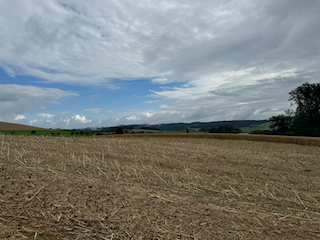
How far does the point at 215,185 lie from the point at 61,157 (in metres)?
4.77

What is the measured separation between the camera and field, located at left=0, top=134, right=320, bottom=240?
328 cm

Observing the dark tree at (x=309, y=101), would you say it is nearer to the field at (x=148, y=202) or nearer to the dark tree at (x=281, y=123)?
the dark tree at (x=281, y=123)

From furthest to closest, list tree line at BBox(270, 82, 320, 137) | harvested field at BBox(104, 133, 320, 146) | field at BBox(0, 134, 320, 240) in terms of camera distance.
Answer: tree line at BBox(270, 82, 320, 137), harvested field at BBox(104, 133, 320, 146), field at BBox(0, 134, 320, 240)

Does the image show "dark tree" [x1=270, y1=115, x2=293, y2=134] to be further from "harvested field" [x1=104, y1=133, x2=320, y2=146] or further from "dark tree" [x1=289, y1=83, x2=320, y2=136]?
"harvested field" [x1=104, y1=133, x2=320, y2=146]

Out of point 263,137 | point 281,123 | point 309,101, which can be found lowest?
point 263,137

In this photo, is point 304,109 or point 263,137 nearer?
point 263,137

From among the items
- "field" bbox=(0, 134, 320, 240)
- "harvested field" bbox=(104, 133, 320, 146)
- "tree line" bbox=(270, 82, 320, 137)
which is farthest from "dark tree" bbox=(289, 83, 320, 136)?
"field" bbox=(0, 134, 320, 240)

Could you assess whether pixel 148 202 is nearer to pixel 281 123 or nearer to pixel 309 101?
pixel 281 123

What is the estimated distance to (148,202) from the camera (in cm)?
401

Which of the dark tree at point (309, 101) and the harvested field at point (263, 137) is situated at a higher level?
the dark tree at point (309, 101)

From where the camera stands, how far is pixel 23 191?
4.25m

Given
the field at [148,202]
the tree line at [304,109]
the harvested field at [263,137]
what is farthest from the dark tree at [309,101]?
the field at [148,202]

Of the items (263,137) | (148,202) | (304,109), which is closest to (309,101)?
(304,109)

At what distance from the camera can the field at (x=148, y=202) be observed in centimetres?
328
